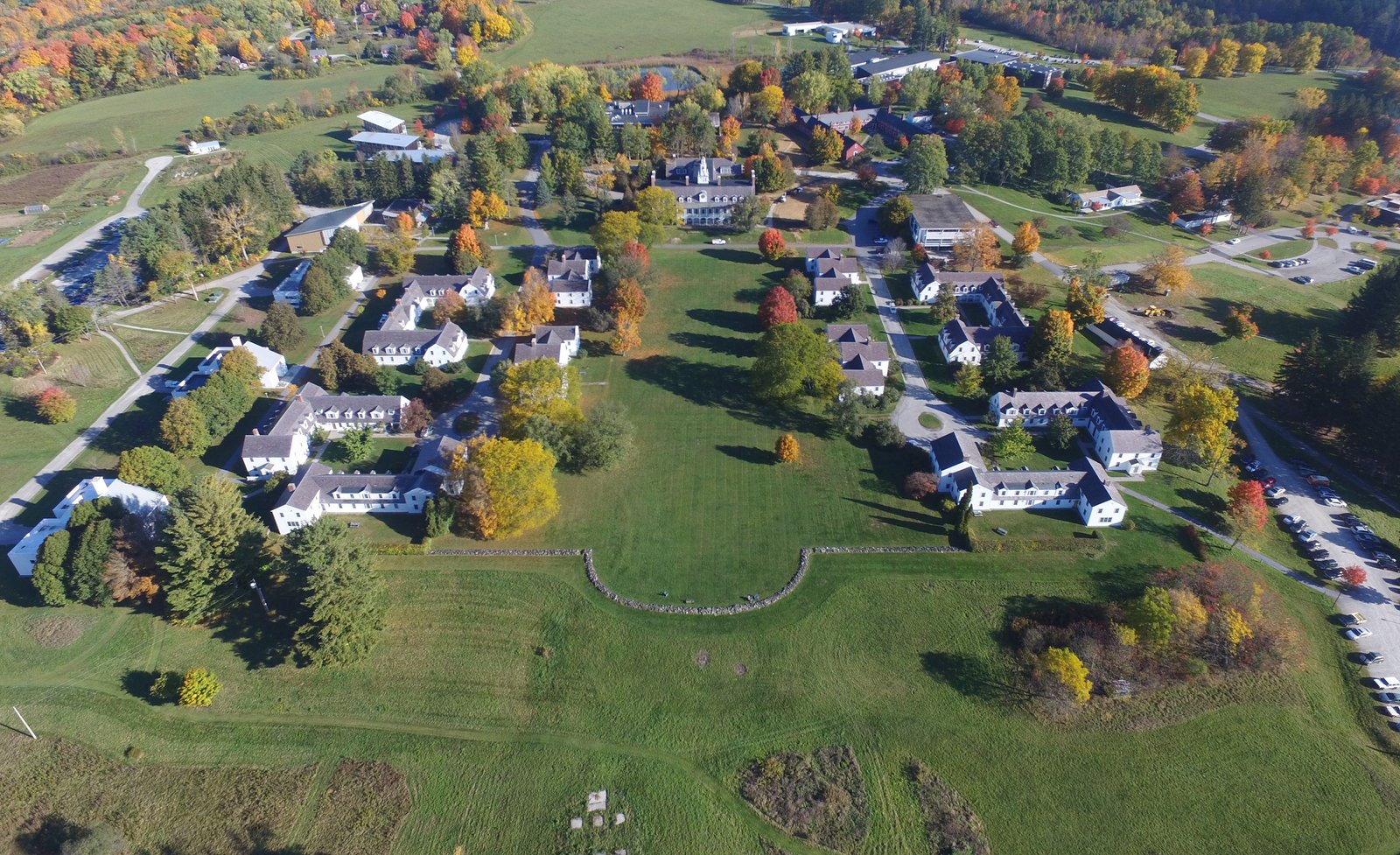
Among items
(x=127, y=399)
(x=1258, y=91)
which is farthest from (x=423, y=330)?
(x=1258, y=91)

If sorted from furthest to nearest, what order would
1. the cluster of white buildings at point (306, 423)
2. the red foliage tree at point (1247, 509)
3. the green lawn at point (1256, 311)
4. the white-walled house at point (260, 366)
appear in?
the green lawn at point (1256, 311), the white-walled house at point (260, 366), the cluster of white buildings at point (306, 423), the red foliage tree at point (1247, 509)

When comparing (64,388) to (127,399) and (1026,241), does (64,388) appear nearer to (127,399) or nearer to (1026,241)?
(127,399)

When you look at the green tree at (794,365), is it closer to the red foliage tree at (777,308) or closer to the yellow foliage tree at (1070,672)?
the red foliage tree at (777,308)

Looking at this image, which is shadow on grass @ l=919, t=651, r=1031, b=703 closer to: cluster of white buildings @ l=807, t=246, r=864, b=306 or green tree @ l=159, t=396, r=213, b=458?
cluster of white buildings @ l=807, t=246, r=864, b=306

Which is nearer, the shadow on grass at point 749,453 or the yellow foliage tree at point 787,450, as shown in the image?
the yellow foliage tree at point 787,450

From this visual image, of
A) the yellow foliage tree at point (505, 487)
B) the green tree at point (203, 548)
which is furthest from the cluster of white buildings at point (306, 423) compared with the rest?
the yellow foliage tree at point (505, 487)

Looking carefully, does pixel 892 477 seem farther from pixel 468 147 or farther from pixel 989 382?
pixel 468 147
